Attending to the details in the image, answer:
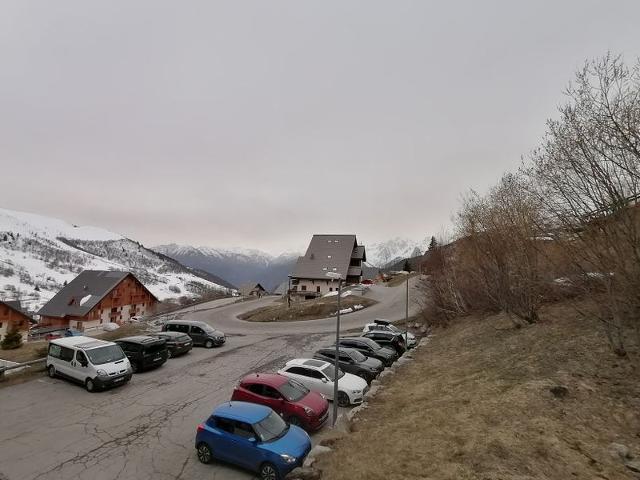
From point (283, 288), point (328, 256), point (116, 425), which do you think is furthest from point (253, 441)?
point (283, 288)

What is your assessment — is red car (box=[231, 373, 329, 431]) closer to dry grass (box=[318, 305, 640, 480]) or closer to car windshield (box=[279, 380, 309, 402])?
car windshield (box=[279, 380, 309, 402])

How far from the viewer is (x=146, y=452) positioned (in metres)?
12.0

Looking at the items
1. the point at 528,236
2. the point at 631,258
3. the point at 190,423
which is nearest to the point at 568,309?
the point at 528,236

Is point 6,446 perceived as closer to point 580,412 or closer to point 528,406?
point 528,406

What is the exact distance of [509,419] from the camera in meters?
10.1

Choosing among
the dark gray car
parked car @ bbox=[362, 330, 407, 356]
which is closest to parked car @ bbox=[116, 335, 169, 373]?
the dark gray car

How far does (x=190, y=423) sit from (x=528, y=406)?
11762 mm

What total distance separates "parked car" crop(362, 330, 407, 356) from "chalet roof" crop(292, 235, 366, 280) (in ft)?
107

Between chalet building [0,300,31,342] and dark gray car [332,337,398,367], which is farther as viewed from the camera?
chalet building [0,300,31,342]

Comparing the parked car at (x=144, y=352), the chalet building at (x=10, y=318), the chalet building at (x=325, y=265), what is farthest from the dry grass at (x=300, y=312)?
the chalet building at (x=10, y=318)

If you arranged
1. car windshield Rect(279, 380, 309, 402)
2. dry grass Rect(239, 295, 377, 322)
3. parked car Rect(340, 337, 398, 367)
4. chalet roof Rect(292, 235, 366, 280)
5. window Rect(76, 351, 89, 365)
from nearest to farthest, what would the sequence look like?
car windshield Rect(279, 380, 309, 402) < window Rect(76, 351, 89, 365) < parked car Rect(340, 337, 398, 367) < dry grass Rect(239, 295, 377, 322) < chalet roof Rect(292, 235, 366, 280)

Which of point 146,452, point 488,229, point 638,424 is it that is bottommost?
point 146,452

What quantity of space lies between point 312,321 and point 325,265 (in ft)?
71.8

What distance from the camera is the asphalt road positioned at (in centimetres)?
1108
